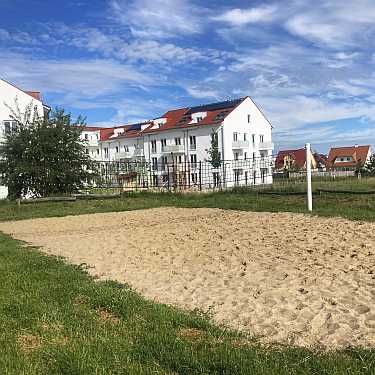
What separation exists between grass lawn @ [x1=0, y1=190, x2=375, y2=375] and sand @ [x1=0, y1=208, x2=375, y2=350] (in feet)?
1.01

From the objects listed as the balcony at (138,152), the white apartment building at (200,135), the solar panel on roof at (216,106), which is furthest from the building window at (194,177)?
the balcony at (138,152)

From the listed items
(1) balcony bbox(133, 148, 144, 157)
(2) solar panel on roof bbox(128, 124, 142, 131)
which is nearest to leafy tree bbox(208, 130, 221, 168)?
(1) balcony bbox(133, 148, 144, 157)

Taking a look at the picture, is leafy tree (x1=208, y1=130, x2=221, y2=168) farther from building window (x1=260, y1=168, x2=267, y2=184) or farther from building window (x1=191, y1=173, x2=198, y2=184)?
building window (x1=260, y1=168, x2=267, y2=184)

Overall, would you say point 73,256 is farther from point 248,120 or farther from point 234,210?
point 248,120

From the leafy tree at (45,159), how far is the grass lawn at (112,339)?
16.6m

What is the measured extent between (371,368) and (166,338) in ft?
4.46

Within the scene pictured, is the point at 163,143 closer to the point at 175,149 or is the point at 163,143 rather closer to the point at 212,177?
the point at 175,149

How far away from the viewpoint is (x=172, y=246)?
7832 millimetres

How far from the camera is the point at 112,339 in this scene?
11.4 feet

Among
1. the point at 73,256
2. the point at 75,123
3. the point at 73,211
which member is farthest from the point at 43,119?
the point at 73,256

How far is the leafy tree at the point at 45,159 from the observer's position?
22.1 meters

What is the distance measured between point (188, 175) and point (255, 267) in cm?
2013

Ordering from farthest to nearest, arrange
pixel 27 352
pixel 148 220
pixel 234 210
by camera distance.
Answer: pixel 234 210
pixel 148 220
pixel 27 352

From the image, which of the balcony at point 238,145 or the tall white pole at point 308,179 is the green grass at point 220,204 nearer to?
the tall white pole at point 308,179
